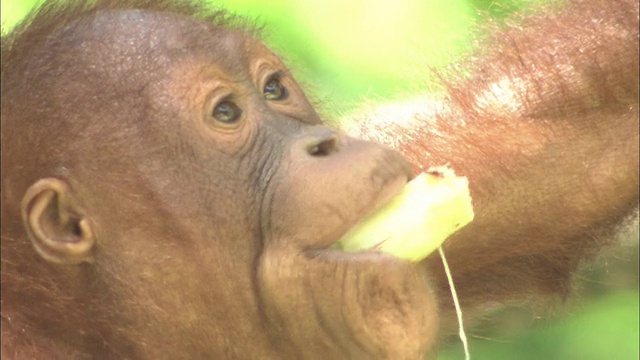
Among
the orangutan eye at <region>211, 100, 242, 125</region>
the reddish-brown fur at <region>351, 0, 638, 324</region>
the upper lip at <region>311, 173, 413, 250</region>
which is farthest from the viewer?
the reddish-brown fur at <region>351, 0, 638, 324</region>

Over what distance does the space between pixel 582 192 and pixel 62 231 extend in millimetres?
1699

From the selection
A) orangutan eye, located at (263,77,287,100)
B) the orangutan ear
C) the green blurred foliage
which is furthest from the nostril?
the green blurred foliage

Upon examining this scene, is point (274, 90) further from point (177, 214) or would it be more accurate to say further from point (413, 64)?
point (413, 64)

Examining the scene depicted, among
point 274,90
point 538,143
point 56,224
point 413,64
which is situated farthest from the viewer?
point 413,64

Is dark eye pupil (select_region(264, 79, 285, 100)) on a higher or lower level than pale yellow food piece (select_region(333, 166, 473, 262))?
higher

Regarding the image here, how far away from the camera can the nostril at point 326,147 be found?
141 inches

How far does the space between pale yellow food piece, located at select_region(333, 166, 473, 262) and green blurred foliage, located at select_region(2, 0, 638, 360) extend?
0.99m

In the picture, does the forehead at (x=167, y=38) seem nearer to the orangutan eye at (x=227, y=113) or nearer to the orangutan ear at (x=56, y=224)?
the orangutan eye at (x=227, y=113)

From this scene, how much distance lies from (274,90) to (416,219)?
65 cm

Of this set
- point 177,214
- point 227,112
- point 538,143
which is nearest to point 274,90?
point 227,112

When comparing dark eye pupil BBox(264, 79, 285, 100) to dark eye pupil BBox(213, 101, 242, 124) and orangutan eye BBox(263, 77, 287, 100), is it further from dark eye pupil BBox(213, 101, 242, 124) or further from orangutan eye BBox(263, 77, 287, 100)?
dark eye pupil BBox(213, 101, 242, 124)

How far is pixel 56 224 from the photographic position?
3621 mm

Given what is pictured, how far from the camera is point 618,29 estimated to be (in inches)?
165

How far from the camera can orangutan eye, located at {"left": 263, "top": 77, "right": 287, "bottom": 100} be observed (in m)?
3.94
